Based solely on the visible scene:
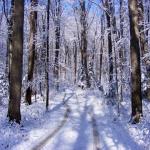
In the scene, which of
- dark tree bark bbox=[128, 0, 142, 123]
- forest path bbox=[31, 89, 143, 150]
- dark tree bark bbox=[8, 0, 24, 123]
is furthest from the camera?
dark tree bark bbox=[128, 0, 142, 123]

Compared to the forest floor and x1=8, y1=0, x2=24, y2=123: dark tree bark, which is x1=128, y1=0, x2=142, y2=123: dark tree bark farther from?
x1=8, y1=0, x2=24, y2=123: dark tree bark

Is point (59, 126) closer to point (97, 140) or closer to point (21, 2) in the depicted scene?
point (97, 140)

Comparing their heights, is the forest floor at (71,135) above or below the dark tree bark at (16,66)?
below

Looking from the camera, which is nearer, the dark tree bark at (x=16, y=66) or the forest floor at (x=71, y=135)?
the forest floor at (x=71, y=135)

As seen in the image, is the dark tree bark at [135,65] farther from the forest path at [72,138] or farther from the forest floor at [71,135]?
the forest path at [72,138]

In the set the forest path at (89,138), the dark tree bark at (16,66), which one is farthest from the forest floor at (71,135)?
the dark tree bark at (16,66)

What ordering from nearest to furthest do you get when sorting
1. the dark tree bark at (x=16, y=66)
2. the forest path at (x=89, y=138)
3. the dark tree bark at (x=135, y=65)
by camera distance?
1. the forest path at (x=89, y=138)
2. the dark tree bark at (x=16, y=66)
3. the dark tree bark at (x=135, y=65)

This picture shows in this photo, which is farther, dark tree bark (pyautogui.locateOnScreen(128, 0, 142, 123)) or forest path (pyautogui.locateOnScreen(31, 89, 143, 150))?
dark tree bark (pyautogui.locateOnScreen(128, 0, 142, 123))

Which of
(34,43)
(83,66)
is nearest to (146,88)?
(34,43)

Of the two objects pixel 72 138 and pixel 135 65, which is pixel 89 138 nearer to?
pixel 72 138

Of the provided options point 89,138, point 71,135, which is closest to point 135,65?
point 71,135

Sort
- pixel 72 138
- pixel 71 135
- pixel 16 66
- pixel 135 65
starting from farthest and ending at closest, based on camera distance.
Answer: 1. pixel 135 65
2. pixel 16 66
3. pixel 71 135
4. pixel 72 138

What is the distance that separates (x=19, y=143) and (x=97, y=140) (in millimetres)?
3330

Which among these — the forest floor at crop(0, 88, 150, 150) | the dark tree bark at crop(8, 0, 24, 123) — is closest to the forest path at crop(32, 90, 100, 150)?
the forest floor at crop(0, 88, 150, 150)
